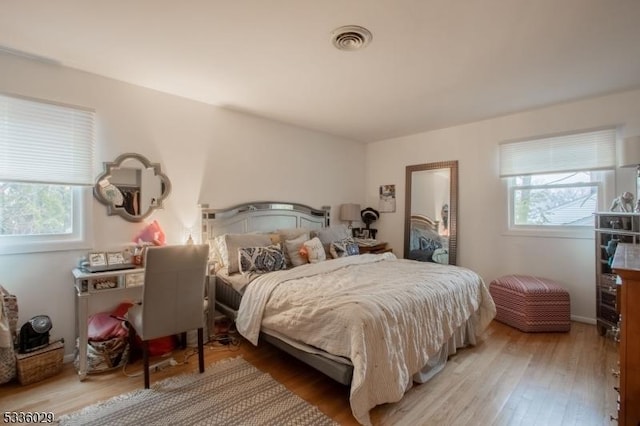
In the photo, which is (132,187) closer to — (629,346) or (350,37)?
(350,37)

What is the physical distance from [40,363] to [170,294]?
3.60ft

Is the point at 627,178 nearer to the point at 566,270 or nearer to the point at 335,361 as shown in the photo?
the point at 566,270

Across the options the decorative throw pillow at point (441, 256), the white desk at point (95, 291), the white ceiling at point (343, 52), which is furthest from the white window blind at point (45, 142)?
the decorative throw pillow at point (441, 256)

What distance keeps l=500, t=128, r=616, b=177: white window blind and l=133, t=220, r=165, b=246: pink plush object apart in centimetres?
412

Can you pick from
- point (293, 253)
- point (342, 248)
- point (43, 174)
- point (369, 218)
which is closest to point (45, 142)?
point (43, 174)

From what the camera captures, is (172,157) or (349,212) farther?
(349,212)

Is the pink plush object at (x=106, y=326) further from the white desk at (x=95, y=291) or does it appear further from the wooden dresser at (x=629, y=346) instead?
the wooden dresser at (x=629, y=346)

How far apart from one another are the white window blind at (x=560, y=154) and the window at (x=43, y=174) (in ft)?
15.2

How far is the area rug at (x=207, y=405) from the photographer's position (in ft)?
5.94

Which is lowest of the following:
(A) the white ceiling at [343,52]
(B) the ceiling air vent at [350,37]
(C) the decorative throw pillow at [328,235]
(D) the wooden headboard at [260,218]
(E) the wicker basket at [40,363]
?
(E) the wicker basket at [40,363]

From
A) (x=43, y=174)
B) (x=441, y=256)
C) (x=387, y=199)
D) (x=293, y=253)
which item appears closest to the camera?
(x=43, y=174)

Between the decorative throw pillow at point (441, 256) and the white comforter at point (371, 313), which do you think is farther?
the decorative throw pillow at point (441, 256)

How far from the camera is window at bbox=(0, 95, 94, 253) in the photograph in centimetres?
234

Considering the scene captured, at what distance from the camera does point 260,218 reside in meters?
3.84
